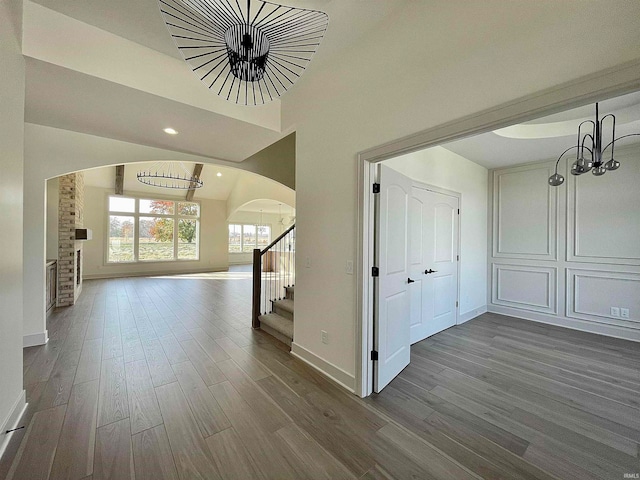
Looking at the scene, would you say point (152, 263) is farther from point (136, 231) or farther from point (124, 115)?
point (124, 115)

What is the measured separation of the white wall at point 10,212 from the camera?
5.48ft

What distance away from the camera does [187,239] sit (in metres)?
10.6

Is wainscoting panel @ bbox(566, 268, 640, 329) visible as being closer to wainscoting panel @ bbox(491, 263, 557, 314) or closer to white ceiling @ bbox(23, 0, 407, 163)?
wainscoting panel @ bbox(491, 263, 557, 314)

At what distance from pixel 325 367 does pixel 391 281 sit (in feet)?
3.66

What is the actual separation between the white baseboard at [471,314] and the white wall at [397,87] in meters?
2.84

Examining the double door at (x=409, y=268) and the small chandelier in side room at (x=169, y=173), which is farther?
the small chandelier in side room at (x=169, y=173)

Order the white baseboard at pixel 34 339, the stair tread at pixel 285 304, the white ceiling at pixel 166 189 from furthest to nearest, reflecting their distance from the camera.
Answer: the white ceiling at pixel 166 189 → the stair tread at pixel 285 304 → the white baseboard at pixel 34 339

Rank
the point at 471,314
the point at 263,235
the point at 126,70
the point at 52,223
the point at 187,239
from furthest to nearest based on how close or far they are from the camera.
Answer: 1. the point at 263,235
2. the point at 187,239
3. the point at 52,223
4. the point at 471,314
5. the point at 126,70

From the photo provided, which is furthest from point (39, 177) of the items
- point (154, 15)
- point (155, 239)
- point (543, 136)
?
point (155, 239)

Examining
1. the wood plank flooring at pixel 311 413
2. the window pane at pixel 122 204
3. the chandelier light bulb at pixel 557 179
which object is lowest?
the wood plank flooring at pixel 311 413

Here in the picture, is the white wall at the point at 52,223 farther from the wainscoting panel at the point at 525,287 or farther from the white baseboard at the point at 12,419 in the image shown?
the wainscoting panel at the point at 525,287

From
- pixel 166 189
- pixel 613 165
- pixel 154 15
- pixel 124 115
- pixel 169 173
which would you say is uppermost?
pixel 169 173

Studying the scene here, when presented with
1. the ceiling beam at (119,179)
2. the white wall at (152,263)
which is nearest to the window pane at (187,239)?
the white wall at (152,263)

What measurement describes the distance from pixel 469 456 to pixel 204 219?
36.7 feet
